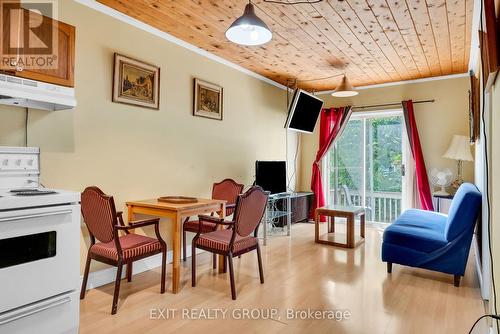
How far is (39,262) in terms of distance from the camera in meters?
1.74

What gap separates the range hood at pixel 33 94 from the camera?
6.31 ft

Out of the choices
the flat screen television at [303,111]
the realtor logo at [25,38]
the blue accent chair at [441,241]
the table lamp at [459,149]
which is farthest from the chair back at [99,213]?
the table lamp at [459,149]

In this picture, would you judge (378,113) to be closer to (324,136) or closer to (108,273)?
(324,136)

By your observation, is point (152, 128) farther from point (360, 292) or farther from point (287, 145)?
point (287, 145)

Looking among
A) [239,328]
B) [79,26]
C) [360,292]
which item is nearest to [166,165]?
[79,26]

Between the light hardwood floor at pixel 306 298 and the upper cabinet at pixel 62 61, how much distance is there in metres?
1.69

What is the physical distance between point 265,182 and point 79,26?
2.92m

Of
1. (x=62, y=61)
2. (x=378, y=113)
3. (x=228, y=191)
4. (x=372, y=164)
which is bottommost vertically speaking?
(x=228, y=191)

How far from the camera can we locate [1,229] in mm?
1579

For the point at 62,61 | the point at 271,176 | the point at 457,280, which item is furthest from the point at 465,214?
the point at 62,61

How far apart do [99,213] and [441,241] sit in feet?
9.74

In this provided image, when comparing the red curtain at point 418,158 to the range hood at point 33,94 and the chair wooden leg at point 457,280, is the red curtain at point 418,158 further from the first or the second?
the range hood at point 33,94

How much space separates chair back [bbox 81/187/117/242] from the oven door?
0.36 meters

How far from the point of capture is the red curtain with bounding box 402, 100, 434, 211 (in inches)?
190
